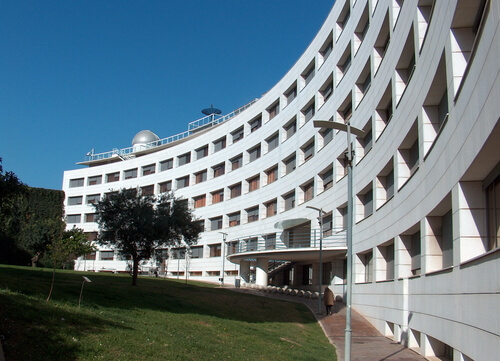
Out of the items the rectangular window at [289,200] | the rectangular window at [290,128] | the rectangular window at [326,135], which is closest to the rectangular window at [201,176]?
the rectangular window at [290,128]

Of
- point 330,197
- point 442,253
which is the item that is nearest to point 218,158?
point 330,197

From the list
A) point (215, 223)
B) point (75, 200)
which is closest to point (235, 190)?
point (215, 223)

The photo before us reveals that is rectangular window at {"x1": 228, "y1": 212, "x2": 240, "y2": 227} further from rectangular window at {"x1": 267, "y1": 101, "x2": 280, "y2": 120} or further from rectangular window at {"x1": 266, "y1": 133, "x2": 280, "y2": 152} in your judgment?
rectangular window at {"x1": 267, "y1": 101, "x2": 280, "y2": 120}

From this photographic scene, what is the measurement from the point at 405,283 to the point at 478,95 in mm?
10259

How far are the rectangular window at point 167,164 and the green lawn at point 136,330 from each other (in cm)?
4377

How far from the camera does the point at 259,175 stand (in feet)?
167

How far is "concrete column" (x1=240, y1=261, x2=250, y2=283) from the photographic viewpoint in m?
46.3

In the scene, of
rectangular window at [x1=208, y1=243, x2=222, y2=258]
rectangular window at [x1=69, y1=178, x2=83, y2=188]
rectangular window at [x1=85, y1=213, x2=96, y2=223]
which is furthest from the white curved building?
rectangular window at [x1=69, y1=178, x2=83, y2=188]

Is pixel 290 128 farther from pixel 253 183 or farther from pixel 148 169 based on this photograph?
pixel 148 169

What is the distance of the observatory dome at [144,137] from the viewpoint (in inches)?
2990

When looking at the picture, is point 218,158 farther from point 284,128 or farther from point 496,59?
point 496,59

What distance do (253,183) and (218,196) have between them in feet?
23.2

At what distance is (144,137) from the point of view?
250ft

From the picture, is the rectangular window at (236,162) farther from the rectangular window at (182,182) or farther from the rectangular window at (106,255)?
the rectangular window at (106,255)
